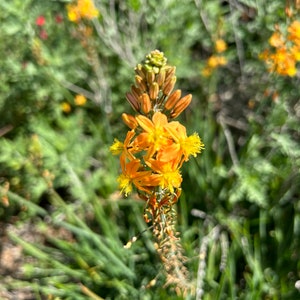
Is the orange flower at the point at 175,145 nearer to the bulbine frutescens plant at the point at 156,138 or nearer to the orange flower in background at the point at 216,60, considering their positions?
the bulbine frutescens plant at the point at 156,138

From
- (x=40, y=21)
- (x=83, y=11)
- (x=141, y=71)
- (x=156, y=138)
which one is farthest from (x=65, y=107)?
(x=156, y=138)

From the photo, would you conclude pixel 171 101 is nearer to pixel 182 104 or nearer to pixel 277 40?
pixel 182 104

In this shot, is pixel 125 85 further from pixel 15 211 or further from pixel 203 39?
pixel 15 211

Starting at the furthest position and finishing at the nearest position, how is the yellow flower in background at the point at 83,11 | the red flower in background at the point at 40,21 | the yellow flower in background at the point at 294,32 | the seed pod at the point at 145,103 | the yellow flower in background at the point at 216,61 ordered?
the yellow flower in background at the point at 216,61
the red flower in background at the point at 40,21
the yellow flower in background at the point at 83,11
the yellow flower in background at the point at 294,32
the seed pod at the point at 145,103

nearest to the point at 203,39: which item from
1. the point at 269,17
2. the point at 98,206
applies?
the point at 269,17

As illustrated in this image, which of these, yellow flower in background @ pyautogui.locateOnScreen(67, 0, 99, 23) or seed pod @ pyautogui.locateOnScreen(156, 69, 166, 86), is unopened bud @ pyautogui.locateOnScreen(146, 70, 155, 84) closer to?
seed pod @ pyautogui.locateOnScreen(156, 69, 166, 86)

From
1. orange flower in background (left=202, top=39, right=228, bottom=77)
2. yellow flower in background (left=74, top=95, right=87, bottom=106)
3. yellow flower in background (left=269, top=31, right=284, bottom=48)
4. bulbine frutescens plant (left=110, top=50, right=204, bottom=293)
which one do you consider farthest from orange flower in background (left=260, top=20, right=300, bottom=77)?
yellow flower in background (left=74, top=95, right=87, bottom=106)

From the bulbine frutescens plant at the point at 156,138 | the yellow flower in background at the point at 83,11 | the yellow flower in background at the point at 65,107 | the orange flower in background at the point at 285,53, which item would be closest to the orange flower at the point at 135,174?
the bulbine frutescens plant at the point at 156,138

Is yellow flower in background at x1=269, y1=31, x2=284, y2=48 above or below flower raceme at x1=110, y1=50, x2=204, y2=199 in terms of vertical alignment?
above
